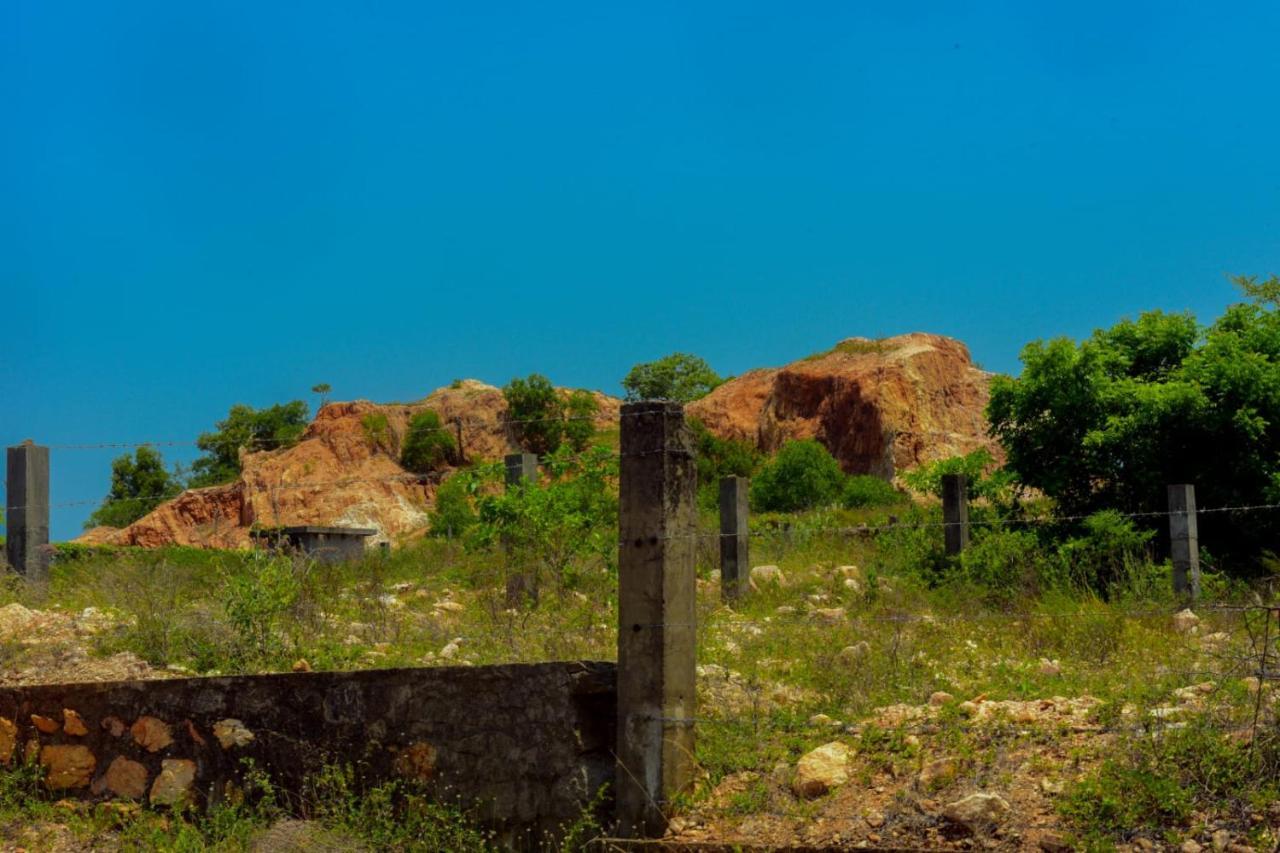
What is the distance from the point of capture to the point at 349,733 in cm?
681

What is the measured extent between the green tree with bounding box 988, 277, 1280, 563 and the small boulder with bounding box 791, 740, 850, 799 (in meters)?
11.5

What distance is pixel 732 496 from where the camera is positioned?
13492mm

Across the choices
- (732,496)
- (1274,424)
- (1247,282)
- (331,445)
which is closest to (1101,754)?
(732,496)

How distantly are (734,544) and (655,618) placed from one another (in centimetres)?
709

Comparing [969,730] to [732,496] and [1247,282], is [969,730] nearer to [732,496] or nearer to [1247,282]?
[732,496]

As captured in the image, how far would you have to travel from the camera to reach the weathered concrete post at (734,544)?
12664mm

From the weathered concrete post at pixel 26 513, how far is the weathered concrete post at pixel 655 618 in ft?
25.9

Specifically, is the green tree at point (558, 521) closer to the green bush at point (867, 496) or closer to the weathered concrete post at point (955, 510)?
the weathered concrete post at point (955, 510)

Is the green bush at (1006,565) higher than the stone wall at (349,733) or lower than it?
higher

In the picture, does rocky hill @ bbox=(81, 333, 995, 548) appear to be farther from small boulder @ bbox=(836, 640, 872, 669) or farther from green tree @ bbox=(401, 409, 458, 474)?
small boulder @ bbox=(836, 640, 872, 669)

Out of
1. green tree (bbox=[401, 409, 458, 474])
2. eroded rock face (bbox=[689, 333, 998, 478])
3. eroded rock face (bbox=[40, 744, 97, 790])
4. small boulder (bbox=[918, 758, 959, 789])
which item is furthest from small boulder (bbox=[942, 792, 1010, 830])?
green tree (bbox=[401, 409, 458, 474])

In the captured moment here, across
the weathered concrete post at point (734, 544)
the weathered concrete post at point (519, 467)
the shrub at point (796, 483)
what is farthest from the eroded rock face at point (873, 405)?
the weathered concrete post at point (519, 467)

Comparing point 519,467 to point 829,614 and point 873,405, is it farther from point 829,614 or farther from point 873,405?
point 873,405

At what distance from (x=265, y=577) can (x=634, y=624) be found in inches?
140
